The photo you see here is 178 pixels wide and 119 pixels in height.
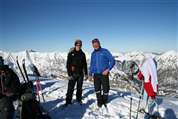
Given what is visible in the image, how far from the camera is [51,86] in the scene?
Answer: 17.8 m

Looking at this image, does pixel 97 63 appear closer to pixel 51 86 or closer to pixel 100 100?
pixel 100 100

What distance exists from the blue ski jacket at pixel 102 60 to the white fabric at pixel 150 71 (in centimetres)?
163

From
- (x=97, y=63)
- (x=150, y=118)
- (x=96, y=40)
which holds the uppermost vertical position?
(x=96, y=40)

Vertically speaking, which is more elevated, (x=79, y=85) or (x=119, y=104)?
(x=79, y=85)

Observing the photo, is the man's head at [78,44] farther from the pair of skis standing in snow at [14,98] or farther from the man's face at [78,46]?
the pair of skis standing in snow at [14,98]

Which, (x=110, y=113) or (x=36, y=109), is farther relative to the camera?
(x=110, y=113)

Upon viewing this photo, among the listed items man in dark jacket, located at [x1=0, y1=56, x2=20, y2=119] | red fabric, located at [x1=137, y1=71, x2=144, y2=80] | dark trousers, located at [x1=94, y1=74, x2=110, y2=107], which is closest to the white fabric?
red fabric, located at [x1=137, y1=71, x2=144, y2=80]

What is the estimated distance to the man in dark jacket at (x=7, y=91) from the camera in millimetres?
8410

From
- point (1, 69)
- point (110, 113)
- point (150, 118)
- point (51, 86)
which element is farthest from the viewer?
point (51, 86)

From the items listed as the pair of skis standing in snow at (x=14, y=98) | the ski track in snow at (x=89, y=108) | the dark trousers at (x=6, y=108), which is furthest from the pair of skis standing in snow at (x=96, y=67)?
the dark trousers at (x=6, y=108)

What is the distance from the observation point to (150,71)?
11.0 m

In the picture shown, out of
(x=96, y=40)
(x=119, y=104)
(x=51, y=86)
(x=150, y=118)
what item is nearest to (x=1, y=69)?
(x=96, y=40)

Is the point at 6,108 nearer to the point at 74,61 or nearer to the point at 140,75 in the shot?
the point at 74,61

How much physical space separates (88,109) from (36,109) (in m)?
3.47
